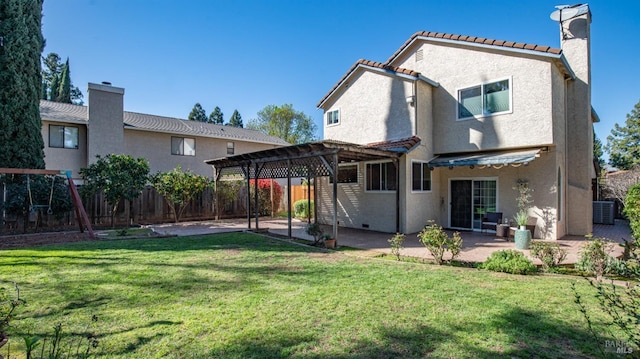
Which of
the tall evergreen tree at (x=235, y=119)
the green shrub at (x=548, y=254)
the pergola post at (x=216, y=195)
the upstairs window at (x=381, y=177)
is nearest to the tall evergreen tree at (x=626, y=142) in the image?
the upstairs window at (x=381, y=177)

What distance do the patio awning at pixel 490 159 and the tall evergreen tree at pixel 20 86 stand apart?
18.7 meters

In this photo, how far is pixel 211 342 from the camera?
4031 millimetres

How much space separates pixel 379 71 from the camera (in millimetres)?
15281

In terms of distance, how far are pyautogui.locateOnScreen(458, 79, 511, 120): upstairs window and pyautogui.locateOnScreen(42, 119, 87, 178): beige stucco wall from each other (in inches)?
862

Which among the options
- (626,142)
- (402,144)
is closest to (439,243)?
(402,144)

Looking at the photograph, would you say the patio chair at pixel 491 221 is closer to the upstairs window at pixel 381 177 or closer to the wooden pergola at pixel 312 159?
the wooden pergola at pixel 312 159

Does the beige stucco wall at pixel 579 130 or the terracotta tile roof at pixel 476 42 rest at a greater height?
the terracotta tile roof at pixel 476 42

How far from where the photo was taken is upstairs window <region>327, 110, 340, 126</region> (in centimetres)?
1775

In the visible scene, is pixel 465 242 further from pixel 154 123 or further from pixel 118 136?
pixel 154 123

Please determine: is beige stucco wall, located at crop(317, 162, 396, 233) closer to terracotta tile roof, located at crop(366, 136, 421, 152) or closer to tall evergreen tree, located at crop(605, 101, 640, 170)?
terracotta tile roof, located at crop(366, 136, 421, 152)

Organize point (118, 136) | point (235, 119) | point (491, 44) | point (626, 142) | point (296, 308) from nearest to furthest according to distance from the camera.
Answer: point (296, 308), point (491, 44), point (118, 136), point (626, 142), point (235, 119)

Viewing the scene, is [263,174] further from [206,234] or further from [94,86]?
[94,86]

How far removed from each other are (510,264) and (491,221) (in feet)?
21.0

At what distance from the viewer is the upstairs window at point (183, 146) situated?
23758 millimetres
